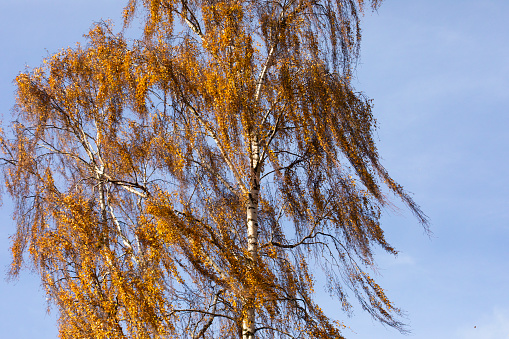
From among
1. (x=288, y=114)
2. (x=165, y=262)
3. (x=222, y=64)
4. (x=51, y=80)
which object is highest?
(x=51, y=80)

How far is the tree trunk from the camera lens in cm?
745

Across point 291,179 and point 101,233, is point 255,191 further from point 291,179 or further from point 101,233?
point 101,233

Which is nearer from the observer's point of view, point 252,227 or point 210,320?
point 210,320

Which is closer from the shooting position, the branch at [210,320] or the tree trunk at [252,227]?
the tree trunk at [252,227]

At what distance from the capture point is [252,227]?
325 inches

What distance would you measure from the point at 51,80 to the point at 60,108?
1.91ft

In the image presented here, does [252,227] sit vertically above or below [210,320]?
above

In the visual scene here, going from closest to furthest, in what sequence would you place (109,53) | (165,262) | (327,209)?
(165,262) < (327,209) < (109,53)

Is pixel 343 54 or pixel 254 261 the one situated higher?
pixel 343 54

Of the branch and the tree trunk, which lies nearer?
the tree trunk

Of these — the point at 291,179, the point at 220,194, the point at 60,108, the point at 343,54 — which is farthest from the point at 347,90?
the point at 60,108

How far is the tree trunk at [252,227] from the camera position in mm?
7445

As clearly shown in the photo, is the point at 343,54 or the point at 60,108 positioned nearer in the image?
the point at 343,54

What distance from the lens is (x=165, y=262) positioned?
25.5ft
